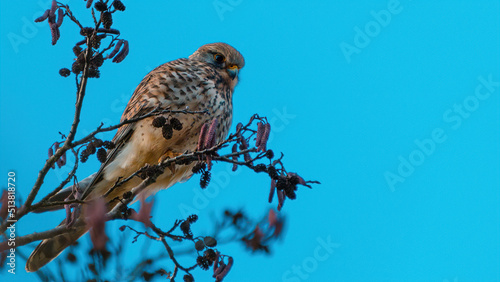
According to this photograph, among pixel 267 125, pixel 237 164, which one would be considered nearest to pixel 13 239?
pixel 237 164

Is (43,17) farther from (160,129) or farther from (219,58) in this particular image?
(219,58)

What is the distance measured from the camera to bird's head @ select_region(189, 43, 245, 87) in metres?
4.75

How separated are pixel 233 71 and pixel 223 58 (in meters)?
0.16

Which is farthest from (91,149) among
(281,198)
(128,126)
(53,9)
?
(128,126)

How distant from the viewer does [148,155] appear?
4031mm

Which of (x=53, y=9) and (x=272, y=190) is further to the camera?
(x=53, y=9)

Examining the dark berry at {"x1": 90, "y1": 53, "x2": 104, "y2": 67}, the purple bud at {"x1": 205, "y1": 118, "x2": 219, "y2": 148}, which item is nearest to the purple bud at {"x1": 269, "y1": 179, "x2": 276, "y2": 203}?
the purple bud at {"x1": 205, "y1": 118, "x2": 219, "y2": 148}

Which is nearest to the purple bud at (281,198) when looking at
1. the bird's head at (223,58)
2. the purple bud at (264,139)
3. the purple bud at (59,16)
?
the purple bud at (264,139)

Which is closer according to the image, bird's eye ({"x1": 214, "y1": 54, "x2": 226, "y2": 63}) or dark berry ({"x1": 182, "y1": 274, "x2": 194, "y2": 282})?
dark berry ({"x1": 182, "y1": 274, "x2": 194, "y2": 282})

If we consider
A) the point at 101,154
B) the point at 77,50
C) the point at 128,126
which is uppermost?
the point at 128,126

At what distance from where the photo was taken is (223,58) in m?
4.83

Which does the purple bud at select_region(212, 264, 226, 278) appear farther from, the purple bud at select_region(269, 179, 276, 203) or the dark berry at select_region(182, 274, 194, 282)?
the purple bud at select_region(269, 179, 276, 203)

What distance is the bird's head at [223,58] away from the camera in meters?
4.75

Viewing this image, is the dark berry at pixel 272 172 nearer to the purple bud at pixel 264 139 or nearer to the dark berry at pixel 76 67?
the purple bud at pixel 264 139
